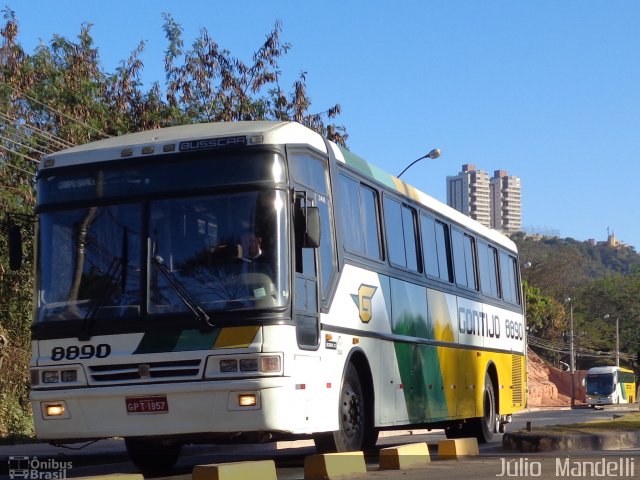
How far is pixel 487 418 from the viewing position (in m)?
19.5

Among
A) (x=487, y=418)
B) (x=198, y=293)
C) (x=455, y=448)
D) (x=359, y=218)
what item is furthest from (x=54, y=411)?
(x=487, y=418)

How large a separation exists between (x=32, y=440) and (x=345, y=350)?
1092 cm

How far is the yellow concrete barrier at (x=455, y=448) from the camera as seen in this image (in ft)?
44.8

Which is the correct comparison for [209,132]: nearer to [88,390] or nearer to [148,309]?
[148,309]

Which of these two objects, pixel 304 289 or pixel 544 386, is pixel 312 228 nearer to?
pixel 304 289

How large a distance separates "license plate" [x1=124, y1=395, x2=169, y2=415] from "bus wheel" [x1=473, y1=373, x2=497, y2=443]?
9.34 m

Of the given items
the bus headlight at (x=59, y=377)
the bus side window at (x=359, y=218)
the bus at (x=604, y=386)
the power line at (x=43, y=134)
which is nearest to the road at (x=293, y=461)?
the bus headlight at (x=59, y=377)

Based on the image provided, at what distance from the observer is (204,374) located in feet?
35.1

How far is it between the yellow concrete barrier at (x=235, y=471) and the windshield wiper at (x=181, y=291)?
4.75ft

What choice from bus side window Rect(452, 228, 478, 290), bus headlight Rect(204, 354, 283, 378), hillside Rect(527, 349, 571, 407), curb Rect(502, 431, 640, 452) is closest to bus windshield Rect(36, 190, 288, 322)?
bus headlight Rect(204, 354, 283, 378)

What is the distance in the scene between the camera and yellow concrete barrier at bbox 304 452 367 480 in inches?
416

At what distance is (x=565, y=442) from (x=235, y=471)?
5.82 metres

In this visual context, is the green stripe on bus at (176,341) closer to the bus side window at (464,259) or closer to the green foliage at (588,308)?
the bus side window at (464,259)

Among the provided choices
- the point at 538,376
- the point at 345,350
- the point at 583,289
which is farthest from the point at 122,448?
the point at 583,289
